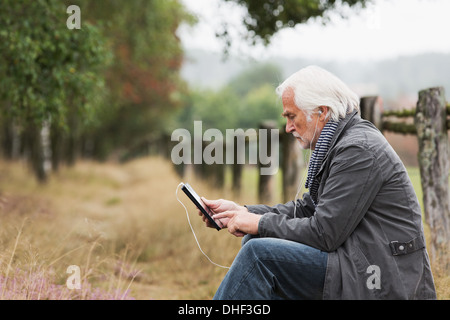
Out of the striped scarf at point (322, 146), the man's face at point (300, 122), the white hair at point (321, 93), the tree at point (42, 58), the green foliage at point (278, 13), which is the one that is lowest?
the striped scarf at point (322, 146)

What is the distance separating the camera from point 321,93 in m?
2.65

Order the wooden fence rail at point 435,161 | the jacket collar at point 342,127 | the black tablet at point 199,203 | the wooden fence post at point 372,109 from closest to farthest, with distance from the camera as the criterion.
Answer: the jacket collar at point 342,127
the black tablet at point 199,203
the wooden fence rail at point 435,161
the wooden fence post at point 372,109

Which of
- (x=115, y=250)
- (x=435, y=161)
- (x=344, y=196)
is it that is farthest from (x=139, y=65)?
(x=344, y=196)

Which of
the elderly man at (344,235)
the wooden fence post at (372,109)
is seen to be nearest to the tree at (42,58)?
the wooden fence post at (372,109)

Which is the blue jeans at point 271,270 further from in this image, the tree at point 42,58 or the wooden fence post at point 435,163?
the tree at point 42,58

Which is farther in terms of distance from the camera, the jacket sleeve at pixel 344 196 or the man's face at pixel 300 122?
the man's face at pixel 300 122

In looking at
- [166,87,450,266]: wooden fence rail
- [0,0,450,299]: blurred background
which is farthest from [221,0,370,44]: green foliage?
[166,87,450,266]: wooden fence rail

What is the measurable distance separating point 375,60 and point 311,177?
292 feet

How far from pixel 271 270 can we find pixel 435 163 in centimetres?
217

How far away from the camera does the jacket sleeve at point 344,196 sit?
7.78ft

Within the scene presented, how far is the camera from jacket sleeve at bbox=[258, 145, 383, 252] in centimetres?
237

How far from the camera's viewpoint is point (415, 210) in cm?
247

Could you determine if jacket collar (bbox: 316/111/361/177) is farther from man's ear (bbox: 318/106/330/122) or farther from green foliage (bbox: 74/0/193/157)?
green foliage (bbox: 74/0/193/157)

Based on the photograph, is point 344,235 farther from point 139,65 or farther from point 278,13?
point 139,65
